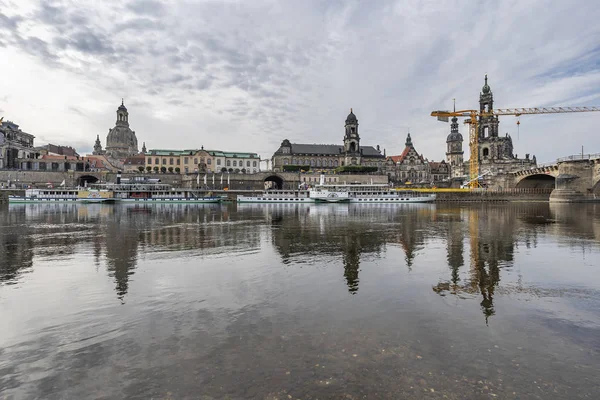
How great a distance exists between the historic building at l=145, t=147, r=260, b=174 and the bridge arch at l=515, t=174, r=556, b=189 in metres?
72.3

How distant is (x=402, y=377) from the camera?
4762 millimetres

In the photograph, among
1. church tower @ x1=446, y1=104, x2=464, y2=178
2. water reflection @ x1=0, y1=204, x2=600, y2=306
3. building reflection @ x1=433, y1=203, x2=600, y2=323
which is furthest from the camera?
church tower @ x1=446, y1=104, x2=464, y2=178

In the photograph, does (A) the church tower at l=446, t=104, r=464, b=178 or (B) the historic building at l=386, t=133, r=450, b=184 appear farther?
(A) the church tower at l=446, t=104, r=464, b=178

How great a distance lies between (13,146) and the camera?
278ft

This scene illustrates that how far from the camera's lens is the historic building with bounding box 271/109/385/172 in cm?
10969

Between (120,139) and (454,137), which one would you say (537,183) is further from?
(120,139)

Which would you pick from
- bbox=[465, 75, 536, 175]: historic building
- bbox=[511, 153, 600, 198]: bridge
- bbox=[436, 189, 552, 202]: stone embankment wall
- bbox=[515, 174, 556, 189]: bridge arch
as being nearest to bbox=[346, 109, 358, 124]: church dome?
bbox=[465, 75, 536, 175]: historic building

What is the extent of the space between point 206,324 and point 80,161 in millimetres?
102081

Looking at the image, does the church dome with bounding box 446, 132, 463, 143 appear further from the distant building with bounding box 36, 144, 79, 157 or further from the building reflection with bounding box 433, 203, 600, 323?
the distant building with bounding box 36, 144, 79, 157

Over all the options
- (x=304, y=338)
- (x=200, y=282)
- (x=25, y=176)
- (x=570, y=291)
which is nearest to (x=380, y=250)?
(x=570, y=291)

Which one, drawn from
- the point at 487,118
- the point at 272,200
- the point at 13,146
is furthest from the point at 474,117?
the point at 13,146

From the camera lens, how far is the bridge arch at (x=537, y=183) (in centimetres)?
7481

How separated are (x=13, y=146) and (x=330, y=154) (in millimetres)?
87037

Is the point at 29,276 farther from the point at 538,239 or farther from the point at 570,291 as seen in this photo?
the point at 538,239
